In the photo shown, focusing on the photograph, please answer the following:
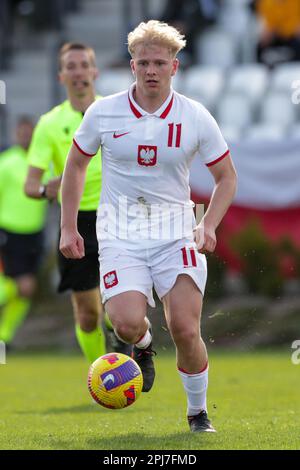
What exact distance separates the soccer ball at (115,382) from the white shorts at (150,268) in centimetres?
40

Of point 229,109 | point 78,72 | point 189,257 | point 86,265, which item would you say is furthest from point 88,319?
point 229,109

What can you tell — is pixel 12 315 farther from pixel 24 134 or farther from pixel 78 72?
pixel 78 72

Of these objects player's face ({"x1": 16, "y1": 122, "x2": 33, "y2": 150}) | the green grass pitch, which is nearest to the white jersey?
the green grass pitch

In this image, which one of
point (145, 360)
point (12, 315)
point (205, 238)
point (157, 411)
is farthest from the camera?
point (12, 315)

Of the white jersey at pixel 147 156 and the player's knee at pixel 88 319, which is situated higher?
the white jersey at pixel 147 156

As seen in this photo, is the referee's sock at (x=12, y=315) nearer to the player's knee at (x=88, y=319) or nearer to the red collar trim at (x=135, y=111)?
the player's knee at (x=88, y=319)

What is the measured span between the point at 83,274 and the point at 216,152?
242 centimetres

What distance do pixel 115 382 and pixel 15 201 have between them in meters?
9.16

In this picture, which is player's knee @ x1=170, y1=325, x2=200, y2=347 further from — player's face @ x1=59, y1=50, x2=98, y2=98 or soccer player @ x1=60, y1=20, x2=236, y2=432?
Answer: player's face @ x1=59, y1=50, x2=98, y2=98

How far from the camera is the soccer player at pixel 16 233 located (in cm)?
1628

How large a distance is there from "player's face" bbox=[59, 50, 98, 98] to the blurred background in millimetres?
5517

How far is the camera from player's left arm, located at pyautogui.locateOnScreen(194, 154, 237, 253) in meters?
7.33

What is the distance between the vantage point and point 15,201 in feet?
53.9

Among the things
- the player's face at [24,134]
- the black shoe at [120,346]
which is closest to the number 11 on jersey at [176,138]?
the black shoe at [120,346]
